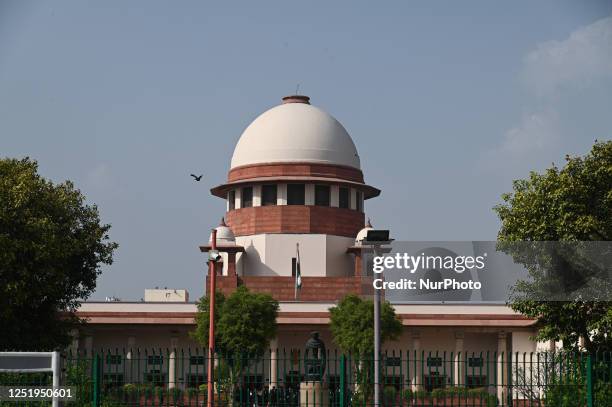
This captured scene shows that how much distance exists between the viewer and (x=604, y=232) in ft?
102

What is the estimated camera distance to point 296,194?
A: 57.6 meters

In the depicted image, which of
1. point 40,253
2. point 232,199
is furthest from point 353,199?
point 40,253

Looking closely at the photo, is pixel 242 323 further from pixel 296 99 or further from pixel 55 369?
pixel 55 369

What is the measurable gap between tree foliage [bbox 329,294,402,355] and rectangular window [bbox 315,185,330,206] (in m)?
9.59

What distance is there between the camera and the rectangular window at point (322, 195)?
2271 inches

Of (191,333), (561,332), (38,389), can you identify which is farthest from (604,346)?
(191,333)

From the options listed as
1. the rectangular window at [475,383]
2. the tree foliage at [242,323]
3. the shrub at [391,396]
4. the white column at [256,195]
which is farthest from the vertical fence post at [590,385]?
the white column at [256,195]

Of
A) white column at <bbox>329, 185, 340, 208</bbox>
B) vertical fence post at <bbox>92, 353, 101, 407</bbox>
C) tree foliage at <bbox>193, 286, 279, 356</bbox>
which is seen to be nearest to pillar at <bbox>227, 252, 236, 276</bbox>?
white column at <bbox>329, 185, 340, 208</bbox>

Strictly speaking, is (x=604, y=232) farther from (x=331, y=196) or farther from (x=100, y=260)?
(x=331, y=196)

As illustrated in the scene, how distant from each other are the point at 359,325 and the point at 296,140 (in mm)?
13936

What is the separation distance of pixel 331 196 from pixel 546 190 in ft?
87.3

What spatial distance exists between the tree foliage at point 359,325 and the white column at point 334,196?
960 cm

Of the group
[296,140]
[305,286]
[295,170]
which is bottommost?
[305,286]

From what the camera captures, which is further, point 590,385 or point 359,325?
point 359,325
